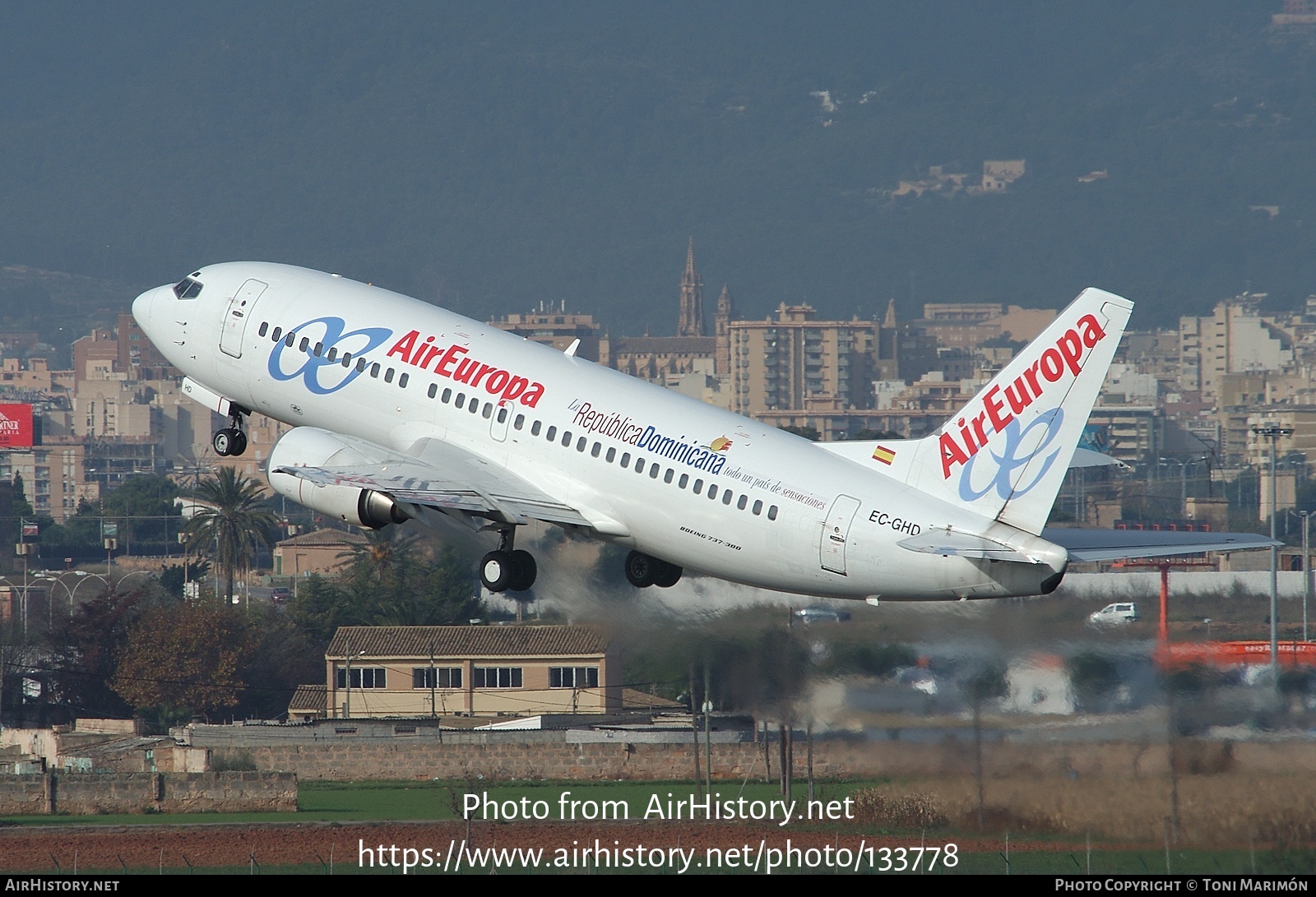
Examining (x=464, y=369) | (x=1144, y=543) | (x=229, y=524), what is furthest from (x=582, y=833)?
(x=229, y=524)

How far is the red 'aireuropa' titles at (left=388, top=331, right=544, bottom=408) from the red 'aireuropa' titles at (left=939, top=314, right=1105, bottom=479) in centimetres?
1012

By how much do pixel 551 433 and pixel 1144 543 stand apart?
520 inches

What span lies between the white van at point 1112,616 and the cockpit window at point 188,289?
24.4 meters

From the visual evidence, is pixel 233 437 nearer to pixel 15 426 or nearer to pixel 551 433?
pixel 551 433

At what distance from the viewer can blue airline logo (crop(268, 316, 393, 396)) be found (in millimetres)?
46531

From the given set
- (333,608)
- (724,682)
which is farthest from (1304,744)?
(333,608)

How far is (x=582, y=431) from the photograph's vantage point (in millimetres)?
43000

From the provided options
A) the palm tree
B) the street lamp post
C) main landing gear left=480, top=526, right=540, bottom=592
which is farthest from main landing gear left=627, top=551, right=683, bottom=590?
the palm tree

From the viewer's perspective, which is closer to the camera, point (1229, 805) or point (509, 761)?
point (1229, 805)

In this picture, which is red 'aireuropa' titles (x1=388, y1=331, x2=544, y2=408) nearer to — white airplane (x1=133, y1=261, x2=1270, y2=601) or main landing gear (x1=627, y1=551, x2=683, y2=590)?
white airplane (x1=133, y1=261, x2=1270, y2=601)

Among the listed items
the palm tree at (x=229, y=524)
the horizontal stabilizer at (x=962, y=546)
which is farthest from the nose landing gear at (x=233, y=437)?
the palm tree at (x=229, y=524)

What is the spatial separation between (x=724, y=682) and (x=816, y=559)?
8306mm

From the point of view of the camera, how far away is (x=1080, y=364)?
37.2 meters
